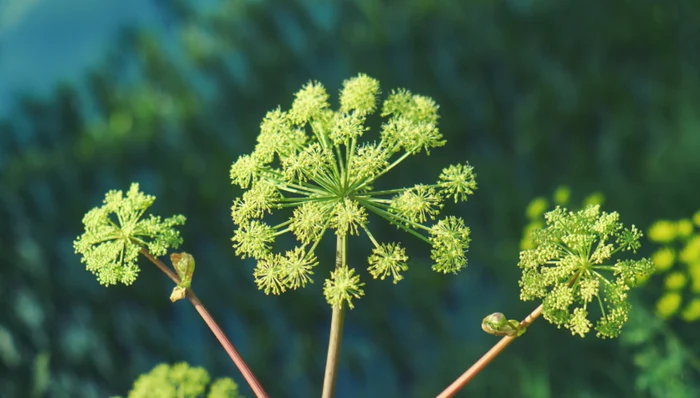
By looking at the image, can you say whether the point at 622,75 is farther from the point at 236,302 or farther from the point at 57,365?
the point at 57,365

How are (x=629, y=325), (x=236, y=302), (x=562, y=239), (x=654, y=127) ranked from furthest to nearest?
(x=654, y=127)
(x=236, y=302)
(x=629, y=325)
(x=562, y=239)

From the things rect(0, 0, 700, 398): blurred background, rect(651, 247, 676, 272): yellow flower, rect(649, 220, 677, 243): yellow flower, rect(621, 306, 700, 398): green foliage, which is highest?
rect(0, 0, 700, 398): blurred background

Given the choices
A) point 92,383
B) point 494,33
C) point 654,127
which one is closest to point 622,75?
point 654,127

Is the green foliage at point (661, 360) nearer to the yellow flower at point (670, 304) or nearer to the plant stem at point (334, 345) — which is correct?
the yellow flower at point (670, 304)

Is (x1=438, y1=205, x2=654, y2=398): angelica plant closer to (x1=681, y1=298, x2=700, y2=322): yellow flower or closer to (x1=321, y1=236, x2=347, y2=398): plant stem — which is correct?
(x1=321, y1=236, x2=347, y2=398): plant stem

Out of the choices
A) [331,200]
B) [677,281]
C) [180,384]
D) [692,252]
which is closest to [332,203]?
[331,200]

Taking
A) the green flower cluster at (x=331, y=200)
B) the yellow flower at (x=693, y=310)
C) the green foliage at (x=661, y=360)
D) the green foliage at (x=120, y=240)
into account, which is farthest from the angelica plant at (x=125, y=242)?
the green foliage at (x=661, y=360)

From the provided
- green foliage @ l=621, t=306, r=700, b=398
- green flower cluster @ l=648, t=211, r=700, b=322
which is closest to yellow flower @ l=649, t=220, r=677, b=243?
green flower cluster @ l=648, t=211, r=700, b=322
